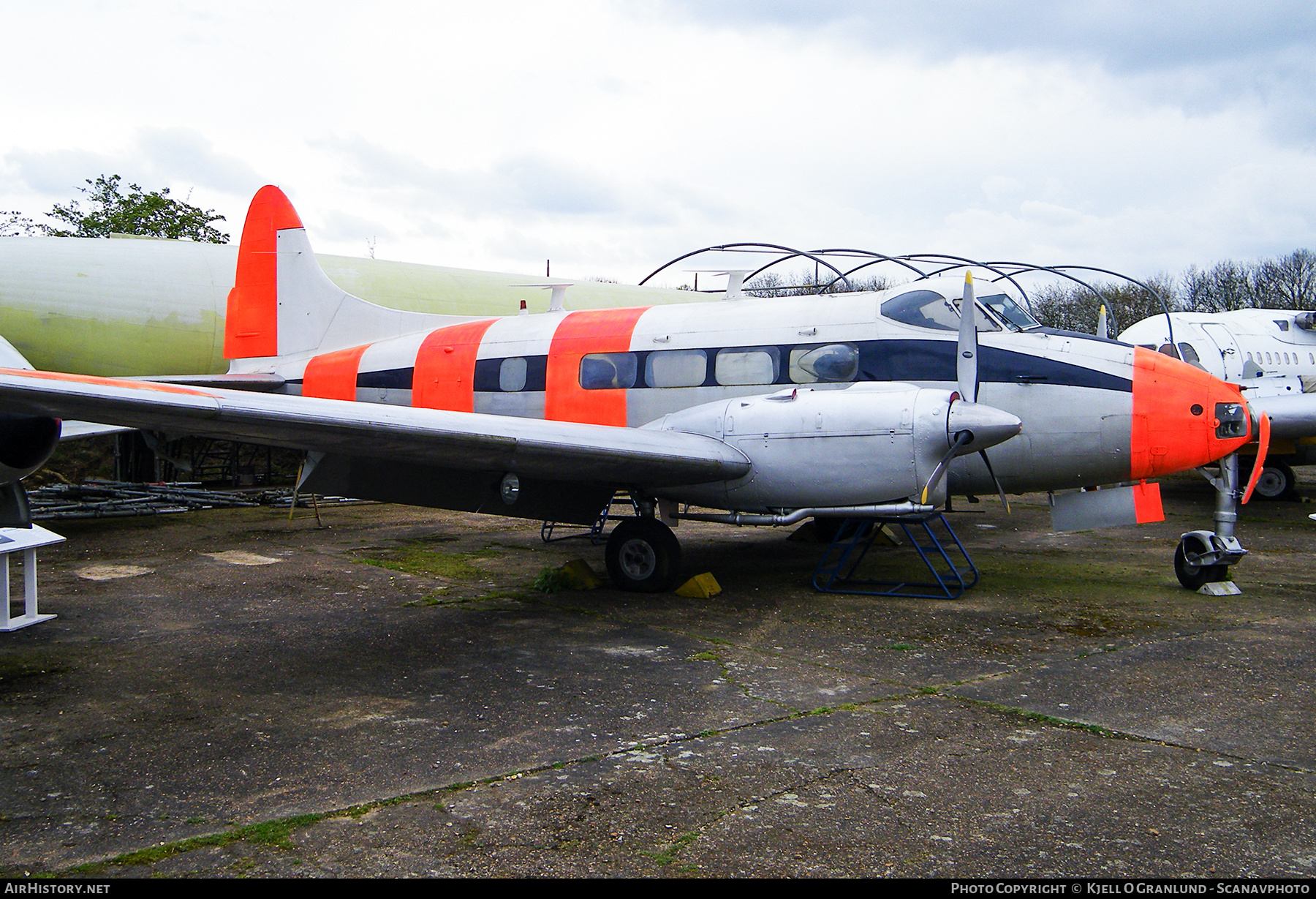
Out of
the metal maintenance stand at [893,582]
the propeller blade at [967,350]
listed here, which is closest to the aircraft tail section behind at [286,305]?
the metal maintenance stand at [893,582]

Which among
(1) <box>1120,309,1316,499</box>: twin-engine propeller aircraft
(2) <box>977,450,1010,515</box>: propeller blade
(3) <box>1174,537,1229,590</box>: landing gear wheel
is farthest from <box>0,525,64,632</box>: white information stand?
(1) <box>1120,309,1316,499</box>: twin-engine propeller aircraft

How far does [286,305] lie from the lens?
11.9 metres

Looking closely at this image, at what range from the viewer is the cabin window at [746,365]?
888 centimetres

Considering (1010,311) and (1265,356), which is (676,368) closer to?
(1010,311)

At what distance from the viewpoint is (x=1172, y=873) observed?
10.4 ft

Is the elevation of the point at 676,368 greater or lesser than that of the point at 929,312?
lesser

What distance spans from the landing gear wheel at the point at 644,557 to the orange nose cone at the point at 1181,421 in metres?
4.21

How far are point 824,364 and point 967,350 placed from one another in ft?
4.46

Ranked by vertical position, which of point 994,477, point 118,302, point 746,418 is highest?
point 118,302

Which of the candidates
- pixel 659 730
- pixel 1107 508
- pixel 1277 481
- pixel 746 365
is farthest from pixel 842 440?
pixel 1277 481

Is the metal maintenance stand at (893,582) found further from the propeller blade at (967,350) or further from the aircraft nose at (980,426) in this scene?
the propeller blade at (967,350)
